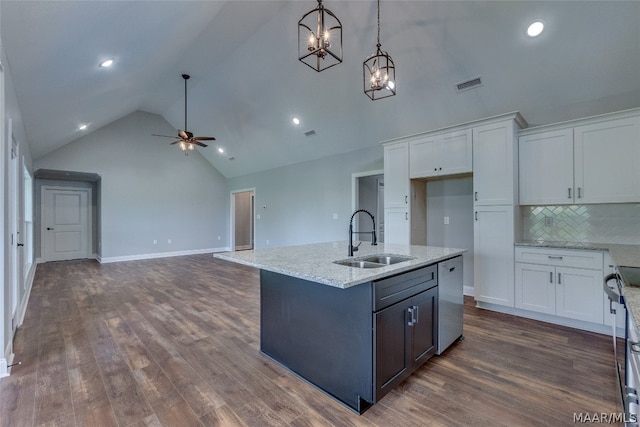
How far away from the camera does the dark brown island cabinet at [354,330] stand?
176 cm

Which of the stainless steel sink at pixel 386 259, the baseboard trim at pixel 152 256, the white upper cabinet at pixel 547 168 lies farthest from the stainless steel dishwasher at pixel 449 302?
the baseboard trim at pixel 152 256

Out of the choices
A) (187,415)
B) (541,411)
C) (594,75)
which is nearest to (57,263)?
(187,415)

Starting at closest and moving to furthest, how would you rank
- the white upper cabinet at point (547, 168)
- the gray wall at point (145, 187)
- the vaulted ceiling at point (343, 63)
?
the vaulted ceiling at point (343, 63) < the white upper cabinet at point (547, 168) < the gray wall at point (145, 187)

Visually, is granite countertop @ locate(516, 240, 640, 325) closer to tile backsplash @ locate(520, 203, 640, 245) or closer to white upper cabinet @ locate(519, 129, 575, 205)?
tile backsplash @ locate(520, 203, 640, 245)

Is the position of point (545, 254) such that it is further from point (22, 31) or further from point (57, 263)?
point (57, 263)

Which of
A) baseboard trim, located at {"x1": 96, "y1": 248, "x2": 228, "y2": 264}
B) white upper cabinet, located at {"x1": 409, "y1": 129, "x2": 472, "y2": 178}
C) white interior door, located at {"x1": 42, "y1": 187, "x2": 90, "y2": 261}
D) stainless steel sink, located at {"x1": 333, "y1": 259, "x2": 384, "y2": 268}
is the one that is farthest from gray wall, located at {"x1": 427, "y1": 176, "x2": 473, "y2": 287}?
white interior door, located at {"x1": 42, "y1": 187, "x2": 90, "y2": 261}

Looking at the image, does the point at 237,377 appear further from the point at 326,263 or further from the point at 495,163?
the point at 495,163

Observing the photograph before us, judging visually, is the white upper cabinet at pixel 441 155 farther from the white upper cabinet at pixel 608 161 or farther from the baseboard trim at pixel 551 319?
the baseboard trim at pixel 551 319

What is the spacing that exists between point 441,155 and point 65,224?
366 inches

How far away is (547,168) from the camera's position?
3.36m

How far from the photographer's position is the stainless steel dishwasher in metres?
2.44

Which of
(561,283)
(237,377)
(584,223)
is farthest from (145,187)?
(584,223)

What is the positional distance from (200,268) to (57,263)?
158 inches

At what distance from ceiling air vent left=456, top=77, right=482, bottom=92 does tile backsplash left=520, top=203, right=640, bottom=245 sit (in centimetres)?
169
